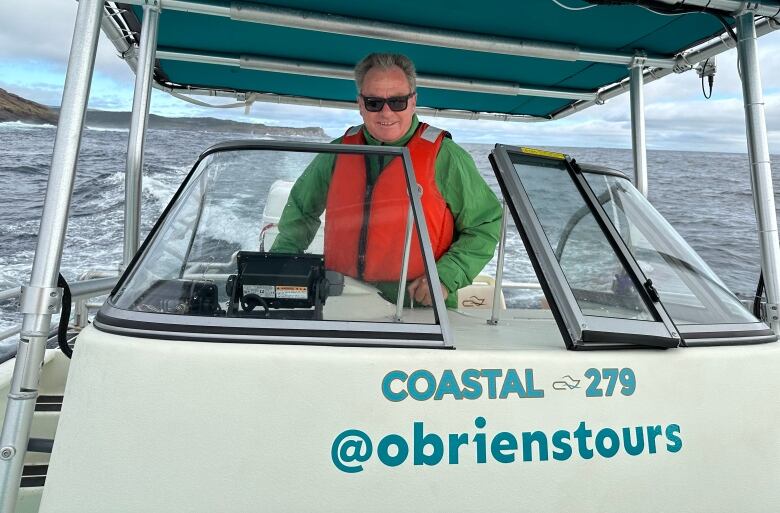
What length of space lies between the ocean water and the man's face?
2531 millimetres

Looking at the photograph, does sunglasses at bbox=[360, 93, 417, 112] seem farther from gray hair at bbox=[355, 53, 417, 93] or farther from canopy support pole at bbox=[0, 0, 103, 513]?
canopy support pole at bbox=[0, 0, 103, 513]

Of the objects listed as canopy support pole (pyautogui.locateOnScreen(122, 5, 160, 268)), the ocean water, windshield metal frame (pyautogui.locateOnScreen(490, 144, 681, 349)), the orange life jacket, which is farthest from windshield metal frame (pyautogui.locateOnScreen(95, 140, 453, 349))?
the ocean water

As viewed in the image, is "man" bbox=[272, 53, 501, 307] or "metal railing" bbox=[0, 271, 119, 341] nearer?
"man" bbox=[272, 53, 501, 307]

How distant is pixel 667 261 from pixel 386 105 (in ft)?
3.48

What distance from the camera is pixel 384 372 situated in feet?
4.33

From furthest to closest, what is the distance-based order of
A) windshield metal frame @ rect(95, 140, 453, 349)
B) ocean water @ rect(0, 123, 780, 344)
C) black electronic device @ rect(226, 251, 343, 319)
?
ocean water @ rect(0, 123, 780, 344) → black electronic device @ rect(226, 251, 343, 319) → windshield metal frame @ rect(95, 140, 453, 349)

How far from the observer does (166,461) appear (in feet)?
4.02

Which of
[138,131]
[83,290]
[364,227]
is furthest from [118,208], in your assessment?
[364,227]

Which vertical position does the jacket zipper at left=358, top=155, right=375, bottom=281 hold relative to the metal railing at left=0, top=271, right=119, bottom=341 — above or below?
above

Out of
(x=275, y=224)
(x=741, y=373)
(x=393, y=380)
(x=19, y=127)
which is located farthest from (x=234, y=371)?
(x=19, y=127)

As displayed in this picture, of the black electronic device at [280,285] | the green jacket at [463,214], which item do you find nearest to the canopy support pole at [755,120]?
the green jacket at [463,214]

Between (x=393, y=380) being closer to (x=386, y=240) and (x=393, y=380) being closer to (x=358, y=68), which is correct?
(x=386, y=240)

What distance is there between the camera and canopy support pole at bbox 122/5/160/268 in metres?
2.62

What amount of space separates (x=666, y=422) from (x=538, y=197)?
26.2 inches
